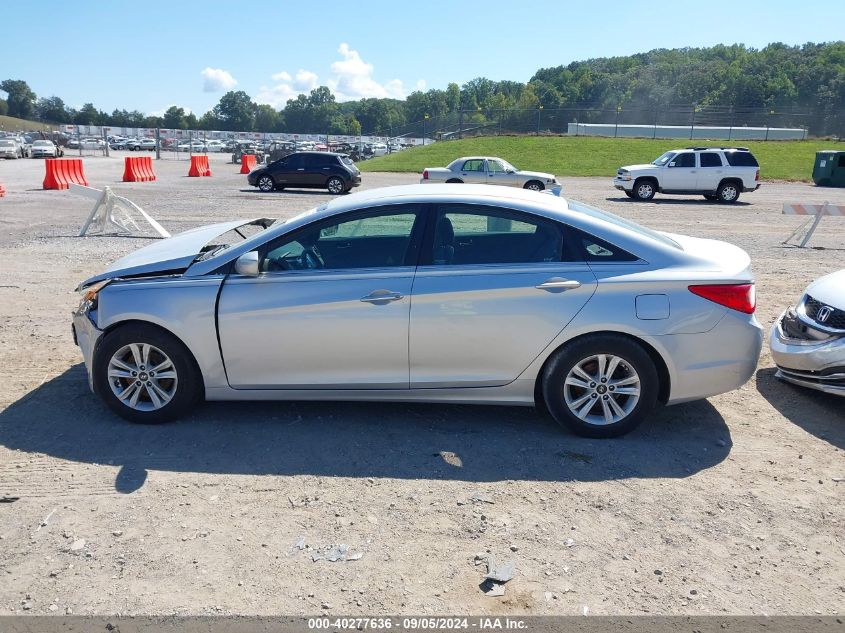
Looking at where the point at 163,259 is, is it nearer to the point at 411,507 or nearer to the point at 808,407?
the point at 411,507

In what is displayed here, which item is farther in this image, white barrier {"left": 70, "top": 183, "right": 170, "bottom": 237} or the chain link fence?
the chain link fence

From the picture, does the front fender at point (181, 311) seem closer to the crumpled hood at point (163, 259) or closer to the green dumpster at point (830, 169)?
the crumpled hood at point (163, 259)

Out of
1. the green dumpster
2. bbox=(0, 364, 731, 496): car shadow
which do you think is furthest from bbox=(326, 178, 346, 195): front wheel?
the green dumpster

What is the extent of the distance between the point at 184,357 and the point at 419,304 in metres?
1.63

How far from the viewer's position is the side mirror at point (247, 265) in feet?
15.2

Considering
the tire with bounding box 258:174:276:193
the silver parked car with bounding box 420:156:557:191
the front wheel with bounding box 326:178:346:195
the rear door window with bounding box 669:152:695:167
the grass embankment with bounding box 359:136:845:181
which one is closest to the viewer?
the rear door window with bounding box 669:152:695:167

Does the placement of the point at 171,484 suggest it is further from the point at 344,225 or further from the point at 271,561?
the point at 344,225

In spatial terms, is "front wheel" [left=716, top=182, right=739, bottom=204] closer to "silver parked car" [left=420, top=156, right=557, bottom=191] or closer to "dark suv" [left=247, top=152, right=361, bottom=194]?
"silver parked car" [left=420, top=156, right=557, bottom=191]

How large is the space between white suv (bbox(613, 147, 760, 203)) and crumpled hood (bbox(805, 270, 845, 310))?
19360 millimetres

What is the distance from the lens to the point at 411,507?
3.88m

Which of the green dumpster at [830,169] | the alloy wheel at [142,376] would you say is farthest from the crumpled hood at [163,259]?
the green dumpster at [830,169]

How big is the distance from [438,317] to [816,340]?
9.93ft

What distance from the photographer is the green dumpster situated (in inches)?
1373

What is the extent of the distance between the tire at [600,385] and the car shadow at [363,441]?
0.46ft
